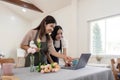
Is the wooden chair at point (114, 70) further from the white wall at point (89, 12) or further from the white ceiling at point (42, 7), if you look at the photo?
the white ceiling at point (42, 7)

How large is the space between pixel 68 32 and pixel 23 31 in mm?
2851

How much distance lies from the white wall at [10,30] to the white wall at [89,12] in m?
3.21

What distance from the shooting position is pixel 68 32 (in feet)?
15.9

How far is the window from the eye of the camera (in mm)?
3873

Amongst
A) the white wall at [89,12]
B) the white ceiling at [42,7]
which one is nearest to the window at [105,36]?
the white wall at [89,12]

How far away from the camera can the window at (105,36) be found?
3.87 metres

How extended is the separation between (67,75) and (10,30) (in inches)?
225

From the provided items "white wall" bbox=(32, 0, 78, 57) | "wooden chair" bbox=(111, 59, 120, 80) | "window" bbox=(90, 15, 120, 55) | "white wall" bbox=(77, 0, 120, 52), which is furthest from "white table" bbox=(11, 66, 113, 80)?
"white wall" bbox=(32, 0, 78, 57)

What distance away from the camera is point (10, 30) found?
21.4 ft

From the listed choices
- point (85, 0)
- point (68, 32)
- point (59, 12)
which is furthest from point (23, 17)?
point (85, 0)

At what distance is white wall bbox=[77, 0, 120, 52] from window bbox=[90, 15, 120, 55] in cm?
14

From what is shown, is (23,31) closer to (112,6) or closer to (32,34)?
(112,6)

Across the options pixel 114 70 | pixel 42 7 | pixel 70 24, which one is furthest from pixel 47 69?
pixel 42 7

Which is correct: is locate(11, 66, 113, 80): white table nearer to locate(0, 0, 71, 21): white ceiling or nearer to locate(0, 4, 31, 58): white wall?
locate(0, 0, 71, 21): white ceiling
